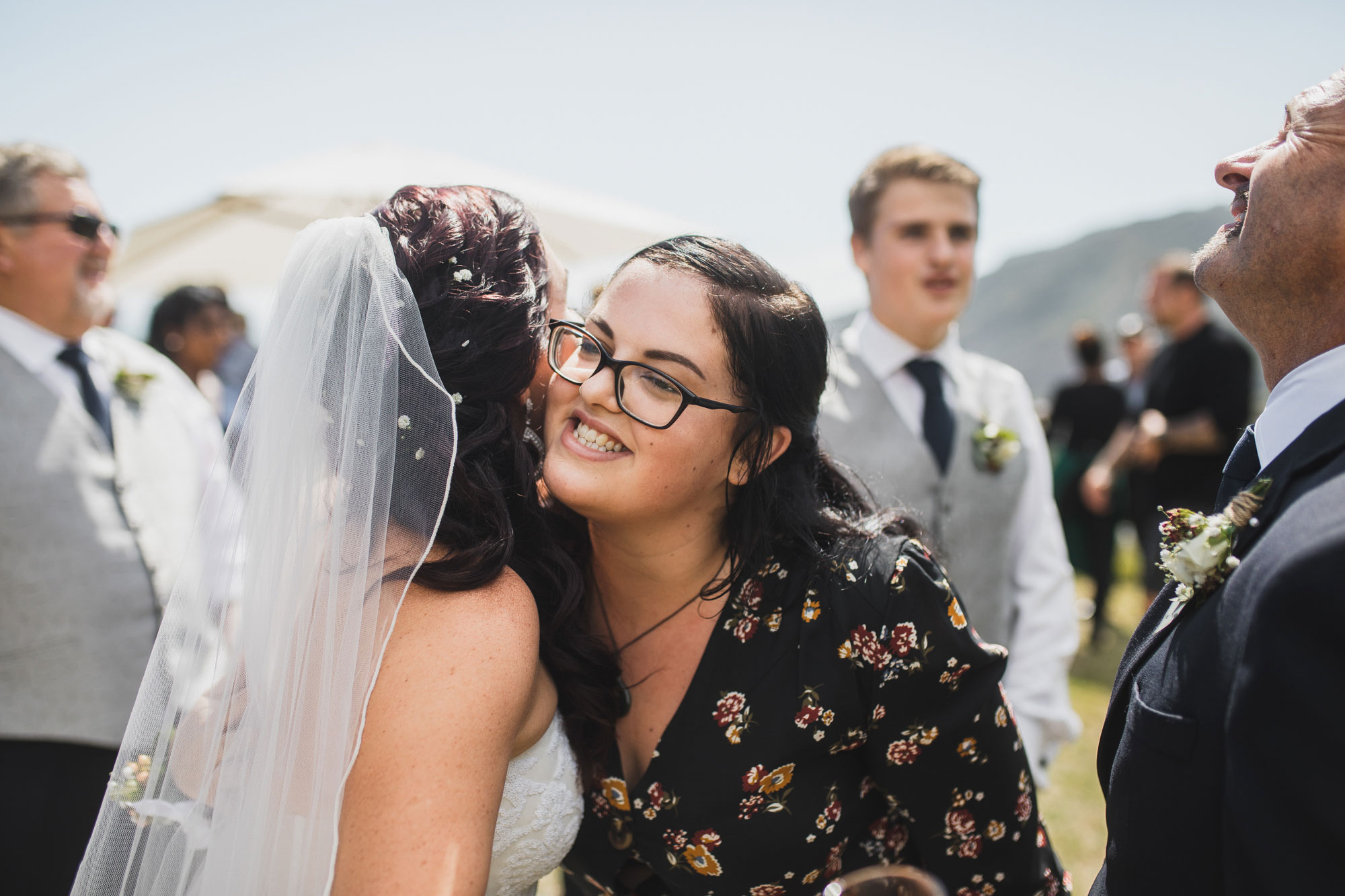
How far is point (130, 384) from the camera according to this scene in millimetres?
3176

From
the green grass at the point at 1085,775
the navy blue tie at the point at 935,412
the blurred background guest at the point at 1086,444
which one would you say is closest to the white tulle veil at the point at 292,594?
the green grass at the point at 1085,775

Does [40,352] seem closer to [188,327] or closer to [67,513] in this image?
[67,513]

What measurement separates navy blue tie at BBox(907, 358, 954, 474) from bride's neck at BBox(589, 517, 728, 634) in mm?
1263

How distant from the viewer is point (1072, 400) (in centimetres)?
738

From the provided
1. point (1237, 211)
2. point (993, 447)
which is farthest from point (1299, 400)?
point (993, 447)

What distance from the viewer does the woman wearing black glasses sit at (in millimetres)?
1853

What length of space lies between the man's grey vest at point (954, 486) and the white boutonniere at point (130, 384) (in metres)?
2.52

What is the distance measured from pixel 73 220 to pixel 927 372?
10.2 ft

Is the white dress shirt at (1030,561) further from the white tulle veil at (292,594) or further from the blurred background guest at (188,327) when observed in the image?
the blurred background guest at (188,327)

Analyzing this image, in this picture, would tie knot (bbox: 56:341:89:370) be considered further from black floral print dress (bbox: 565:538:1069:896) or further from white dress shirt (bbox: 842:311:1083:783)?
white dress shirt (bbox: 842:311:1083:783)

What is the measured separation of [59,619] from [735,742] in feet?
7.38

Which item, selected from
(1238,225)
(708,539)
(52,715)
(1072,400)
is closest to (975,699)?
(708,539)

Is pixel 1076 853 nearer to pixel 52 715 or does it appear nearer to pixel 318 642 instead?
pixel 318 642

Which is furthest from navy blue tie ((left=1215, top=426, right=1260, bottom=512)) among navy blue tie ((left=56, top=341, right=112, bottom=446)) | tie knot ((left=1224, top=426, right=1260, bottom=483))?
navy blue tie ((left=56, top=341, right=112, bottom=446))
